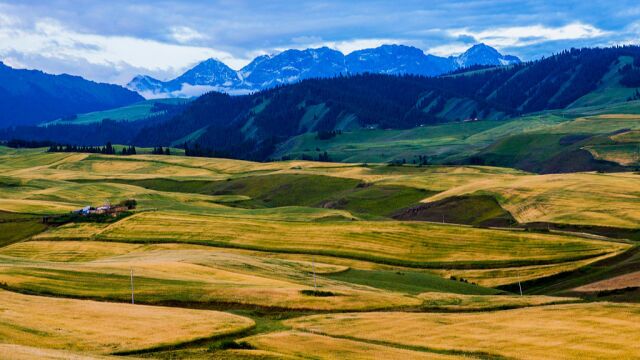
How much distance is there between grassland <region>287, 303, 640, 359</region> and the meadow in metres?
0.19

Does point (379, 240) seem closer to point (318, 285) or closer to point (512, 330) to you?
point (318, 285)

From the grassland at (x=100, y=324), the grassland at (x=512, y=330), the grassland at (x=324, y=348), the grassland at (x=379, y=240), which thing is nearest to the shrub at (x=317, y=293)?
the grassland at (x=512, y=330)

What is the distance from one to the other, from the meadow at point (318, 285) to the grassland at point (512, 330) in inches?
7.4

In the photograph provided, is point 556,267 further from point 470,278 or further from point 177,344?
point 177,344

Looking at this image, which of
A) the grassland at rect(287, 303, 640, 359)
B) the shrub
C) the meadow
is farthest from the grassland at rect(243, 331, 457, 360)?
the shrub

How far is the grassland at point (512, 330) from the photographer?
215ft

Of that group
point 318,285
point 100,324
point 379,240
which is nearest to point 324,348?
point 100,324

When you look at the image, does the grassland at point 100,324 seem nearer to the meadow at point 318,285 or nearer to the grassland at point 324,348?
the meadow at point 318,285

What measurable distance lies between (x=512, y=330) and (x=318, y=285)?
34823 mm

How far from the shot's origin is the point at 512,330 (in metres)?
73.7

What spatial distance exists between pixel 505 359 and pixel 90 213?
442 ft

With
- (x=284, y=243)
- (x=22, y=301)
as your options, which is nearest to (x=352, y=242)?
(x=284, y=243)

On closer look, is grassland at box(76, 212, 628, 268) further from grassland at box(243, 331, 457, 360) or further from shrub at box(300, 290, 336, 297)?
grassland at box(243, 331, 457, 360)

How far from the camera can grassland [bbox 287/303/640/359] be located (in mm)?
65562
